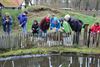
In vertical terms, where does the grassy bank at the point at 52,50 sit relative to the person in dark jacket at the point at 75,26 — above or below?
below

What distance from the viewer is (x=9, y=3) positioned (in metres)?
39.5

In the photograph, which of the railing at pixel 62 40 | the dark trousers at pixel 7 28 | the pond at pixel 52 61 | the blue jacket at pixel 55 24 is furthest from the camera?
the blue jacket at pixel 55 24

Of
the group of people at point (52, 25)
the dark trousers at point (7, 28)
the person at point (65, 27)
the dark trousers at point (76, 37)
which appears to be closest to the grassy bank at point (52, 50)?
the dark trousers at point (76, 37)

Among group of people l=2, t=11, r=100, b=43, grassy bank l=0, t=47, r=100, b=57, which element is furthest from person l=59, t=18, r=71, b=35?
grassy bank l=0, t=47, r=100, b=57

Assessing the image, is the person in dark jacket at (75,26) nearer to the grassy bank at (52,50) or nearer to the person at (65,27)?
the grassy bank at (52,50)

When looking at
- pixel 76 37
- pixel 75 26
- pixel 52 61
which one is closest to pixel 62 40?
pixel 76 37

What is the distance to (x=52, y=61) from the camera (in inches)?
722

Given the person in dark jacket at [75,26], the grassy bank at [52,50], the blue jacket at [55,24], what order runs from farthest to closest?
1. the blue jacket at [55,24]
2. the person in dark jacket at [75,26]
3. the grassy bank at [52,50]

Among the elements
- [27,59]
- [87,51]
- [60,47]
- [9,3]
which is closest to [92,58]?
[87,51]

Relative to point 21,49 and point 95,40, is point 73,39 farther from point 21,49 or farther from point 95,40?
point 21,49

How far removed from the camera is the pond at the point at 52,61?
17656 millimetres

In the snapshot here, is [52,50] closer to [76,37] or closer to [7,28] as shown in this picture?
[76,37]

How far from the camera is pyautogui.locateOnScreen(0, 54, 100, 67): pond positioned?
57.9ft

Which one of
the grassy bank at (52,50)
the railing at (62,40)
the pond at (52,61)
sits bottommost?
the pond at (52,61)
